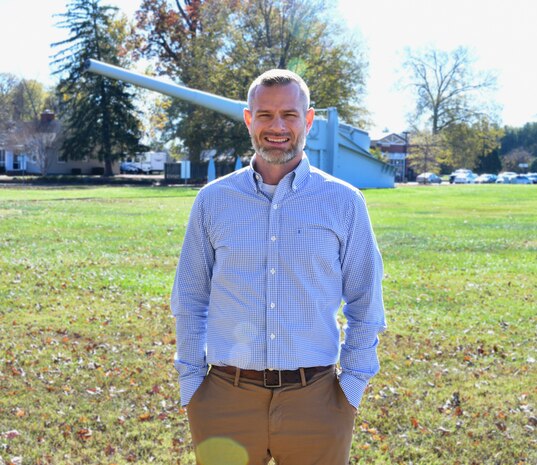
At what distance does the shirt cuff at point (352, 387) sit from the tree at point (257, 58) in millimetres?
48501

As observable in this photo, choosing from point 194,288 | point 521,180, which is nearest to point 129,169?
point 521,180

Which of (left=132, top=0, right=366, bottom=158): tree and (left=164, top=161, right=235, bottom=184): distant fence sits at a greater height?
(left=132, top=0, right=366, bottom=158): tree

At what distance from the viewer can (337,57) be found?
53969 millimetres

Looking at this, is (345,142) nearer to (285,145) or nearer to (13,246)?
(13,246)

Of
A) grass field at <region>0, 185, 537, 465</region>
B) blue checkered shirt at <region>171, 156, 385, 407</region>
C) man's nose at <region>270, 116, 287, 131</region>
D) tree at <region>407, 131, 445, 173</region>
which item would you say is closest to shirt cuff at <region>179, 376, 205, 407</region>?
blue checkered shirt at <region>171, 156, 385, 407</region>

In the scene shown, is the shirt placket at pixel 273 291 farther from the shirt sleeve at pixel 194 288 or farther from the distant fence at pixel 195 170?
the distant fence at pixel 195 170

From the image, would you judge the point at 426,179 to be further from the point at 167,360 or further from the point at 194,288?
the point at 194,288

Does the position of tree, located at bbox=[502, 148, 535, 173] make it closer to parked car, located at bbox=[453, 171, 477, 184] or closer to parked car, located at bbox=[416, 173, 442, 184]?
A: parked car, located at bbox=[453, 171, 477, 184]

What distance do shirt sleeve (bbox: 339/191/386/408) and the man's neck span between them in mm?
294

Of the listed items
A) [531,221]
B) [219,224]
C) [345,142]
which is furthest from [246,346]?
[345,142]

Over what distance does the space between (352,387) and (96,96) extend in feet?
205

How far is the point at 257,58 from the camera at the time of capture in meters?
51.6

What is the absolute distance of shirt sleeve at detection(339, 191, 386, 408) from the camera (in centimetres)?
286

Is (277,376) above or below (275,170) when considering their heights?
below
